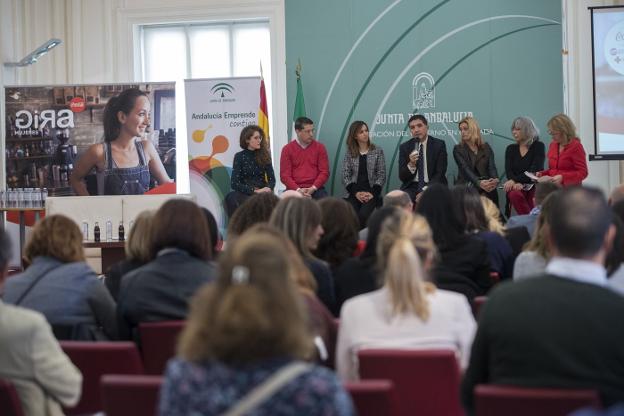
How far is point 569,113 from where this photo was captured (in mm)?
10070

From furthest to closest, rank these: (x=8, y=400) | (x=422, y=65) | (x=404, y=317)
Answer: (x=422, y=65), (x=404, y=317), (x=8, y=400)

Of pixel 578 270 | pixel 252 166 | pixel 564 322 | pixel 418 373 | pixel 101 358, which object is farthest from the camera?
pixel 252 166

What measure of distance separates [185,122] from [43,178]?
176 centimetres

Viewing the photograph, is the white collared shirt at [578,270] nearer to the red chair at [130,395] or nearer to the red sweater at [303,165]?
the red chair at [130,395]

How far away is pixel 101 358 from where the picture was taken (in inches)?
123

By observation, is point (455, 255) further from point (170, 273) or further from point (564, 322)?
point (564, 322)

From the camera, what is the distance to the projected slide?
362 inches

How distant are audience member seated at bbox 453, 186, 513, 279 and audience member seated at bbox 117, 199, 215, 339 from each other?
134 centimetres

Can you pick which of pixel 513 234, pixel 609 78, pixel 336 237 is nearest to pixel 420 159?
pixel 609 78

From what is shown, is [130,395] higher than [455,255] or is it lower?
lower

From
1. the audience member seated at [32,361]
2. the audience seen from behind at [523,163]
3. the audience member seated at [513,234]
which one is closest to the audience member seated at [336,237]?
the audience member seated at [513,234]

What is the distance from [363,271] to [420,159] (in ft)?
19.8

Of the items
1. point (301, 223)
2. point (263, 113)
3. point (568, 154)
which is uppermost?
point (263, 113)

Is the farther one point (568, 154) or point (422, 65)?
point (422, 65)
